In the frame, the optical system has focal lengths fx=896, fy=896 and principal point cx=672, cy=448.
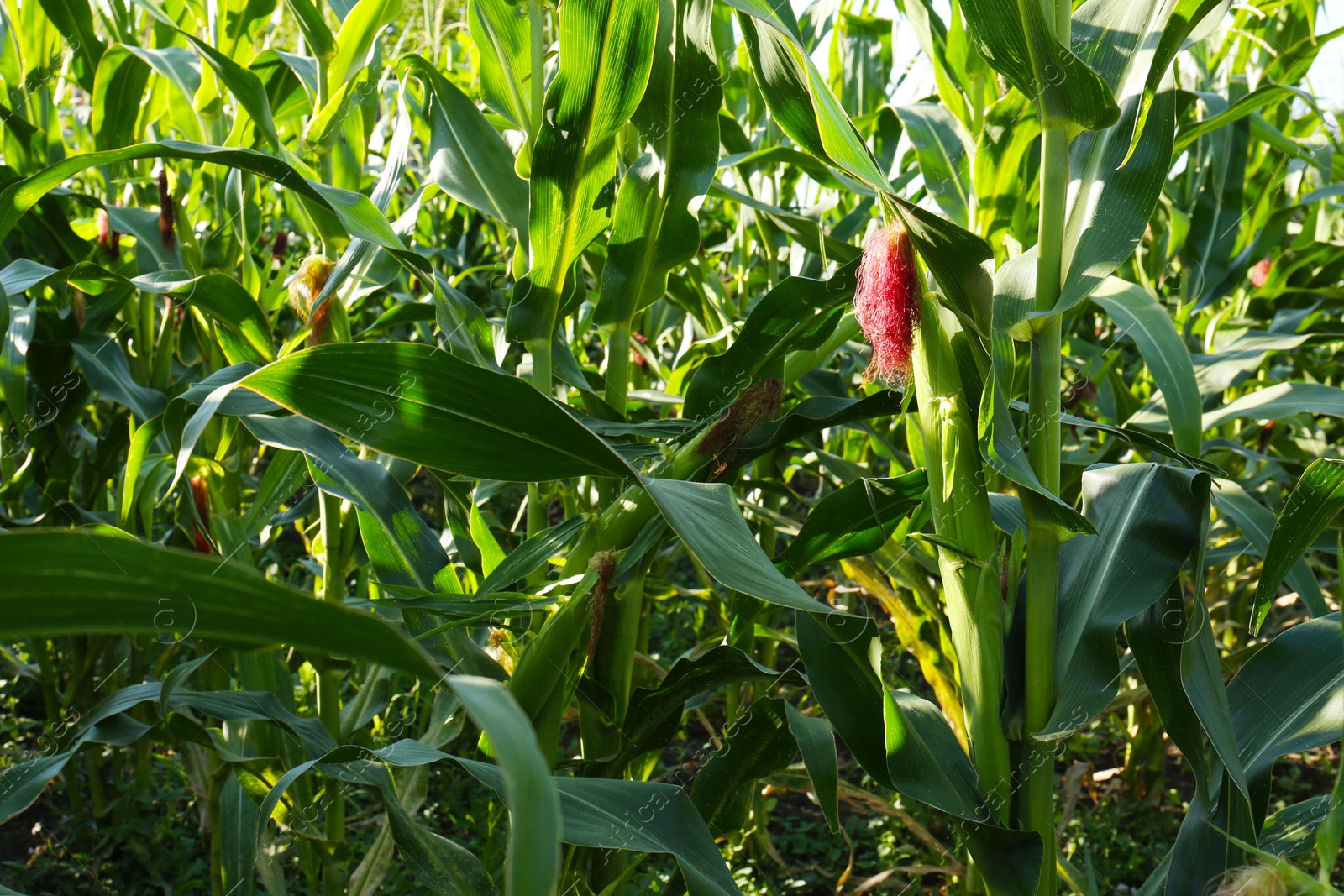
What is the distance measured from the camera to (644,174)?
105cm

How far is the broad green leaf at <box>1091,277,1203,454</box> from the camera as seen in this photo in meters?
0.85

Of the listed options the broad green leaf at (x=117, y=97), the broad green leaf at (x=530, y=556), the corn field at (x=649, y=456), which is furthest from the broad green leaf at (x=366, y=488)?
the broad green leaf at (x=117, y=97)

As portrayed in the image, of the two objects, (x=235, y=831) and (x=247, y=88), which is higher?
(x=247, y=88)

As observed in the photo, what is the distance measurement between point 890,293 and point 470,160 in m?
0.57

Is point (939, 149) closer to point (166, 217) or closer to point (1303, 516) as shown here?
point (1303, 516)

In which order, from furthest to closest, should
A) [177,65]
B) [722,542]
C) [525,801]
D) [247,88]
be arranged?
1. [177,65]
2. [247,88]
3. [722,542]
4. [525,801]

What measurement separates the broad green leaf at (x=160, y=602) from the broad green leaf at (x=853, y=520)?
2.15ft

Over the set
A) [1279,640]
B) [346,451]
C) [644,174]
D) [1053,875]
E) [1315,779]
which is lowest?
[1315,779]

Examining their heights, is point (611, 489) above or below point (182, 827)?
above

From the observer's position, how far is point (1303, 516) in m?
0.79

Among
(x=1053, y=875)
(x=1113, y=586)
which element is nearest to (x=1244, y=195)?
(x=1113, y=586)

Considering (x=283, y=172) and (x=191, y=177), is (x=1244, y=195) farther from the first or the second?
(x=191, y=177)

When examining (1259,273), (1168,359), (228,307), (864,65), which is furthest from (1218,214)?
(228,307)

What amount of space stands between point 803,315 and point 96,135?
51.6 inches
